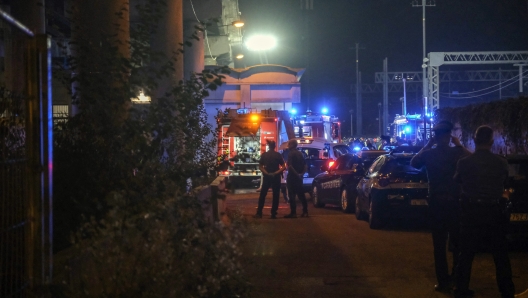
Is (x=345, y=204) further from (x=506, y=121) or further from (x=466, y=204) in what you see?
(x=466, y=204)

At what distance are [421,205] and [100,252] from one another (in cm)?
880

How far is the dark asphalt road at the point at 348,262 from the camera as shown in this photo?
25.4ft

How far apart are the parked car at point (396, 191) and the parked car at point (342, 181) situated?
79.1 inches

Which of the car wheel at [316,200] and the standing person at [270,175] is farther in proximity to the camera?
the car wheel at [316,200]

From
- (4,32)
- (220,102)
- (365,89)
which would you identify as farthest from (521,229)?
(365,89)

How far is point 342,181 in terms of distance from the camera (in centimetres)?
1603

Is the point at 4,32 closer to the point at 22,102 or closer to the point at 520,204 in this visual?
the point at 22,102

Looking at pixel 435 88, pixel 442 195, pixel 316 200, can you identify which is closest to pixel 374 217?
pixel 442 195

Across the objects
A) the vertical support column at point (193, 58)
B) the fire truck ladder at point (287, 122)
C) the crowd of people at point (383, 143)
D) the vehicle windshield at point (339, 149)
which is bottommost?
the vehicle windshield at point (339, 149)

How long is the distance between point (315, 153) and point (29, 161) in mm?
19004

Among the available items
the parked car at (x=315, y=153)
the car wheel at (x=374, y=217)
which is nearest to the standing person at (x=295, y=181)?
the car wheel at (x=374, y=217)

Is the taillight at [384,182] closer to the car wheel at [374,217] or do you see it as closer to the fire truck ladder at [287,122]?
the car wheel at [374,217]

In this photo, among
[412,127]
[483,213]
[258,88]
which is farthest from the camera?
[412,127]

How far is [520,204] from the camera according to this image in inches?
389
